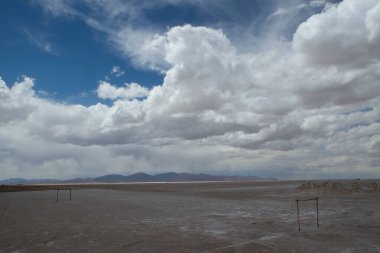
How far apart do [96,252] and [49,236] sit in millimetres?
4960

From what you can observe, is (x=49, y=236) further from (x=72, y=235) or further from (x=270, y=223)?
(x=270, y=223)

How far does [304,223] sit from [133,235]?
35.2 ft

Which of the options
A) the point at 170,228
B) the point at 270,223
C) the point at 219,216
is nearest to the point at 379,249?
the point at 270,223

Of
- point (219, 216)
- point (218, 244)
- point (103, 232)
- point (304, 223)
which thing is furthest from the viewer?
point (219, 216)

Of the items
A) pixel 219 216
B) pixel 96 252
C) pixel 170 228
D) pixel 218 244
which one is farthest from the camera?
pixel 219 216

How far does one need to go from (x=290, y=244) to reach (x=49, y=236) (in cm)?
1175

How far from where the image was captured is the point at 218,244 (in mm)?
15781

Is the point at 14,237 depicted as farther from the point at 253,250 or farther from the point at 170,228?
the point at 253,250

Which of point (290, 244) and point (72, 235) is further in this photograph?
point (72, 235)

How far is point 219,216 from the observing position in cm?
2633

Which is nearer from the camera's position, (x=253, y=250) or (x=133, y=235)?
(x=253, y=250)

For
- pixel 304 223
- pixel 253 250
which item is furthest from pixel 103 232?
pixel 304 223

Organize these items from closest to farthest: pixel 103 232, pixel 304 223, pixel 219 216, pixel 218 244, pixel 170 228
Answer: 1. pixel 218 244
2. pixel 103 232
3. pixel 170 228
4. pixel 304 223
5. pixel 219 216

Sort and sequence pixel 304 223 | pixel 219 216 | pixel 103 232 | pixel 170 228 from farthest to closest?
pixel 219 216 → pixel 304 223 → pixel 170 228 → pixel 103 232
